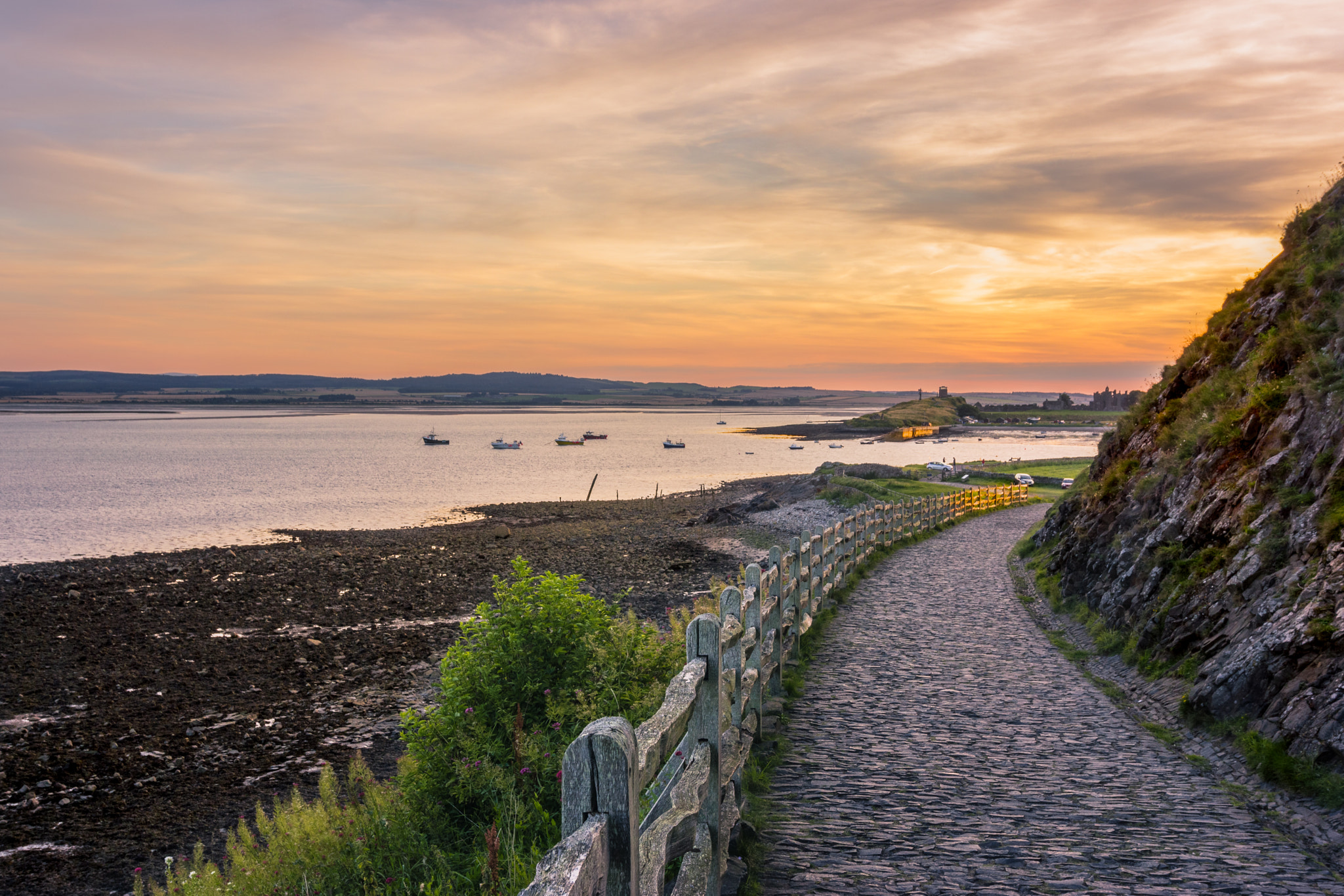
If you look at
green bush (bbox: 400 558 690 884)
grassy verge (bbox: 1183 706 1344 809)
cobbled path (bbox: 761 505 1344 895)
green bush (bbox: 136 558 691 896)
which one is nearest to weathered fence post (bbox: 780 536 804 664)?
cobbled path (bbox: 761 505 1344 895)

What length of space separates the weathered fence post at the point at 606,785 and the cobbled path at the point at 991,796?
9.79 ft

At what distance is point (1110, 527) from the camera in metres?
16.2

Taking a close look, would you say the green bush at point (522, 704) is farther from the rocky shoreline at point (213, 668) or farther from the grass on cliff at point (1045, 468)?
the grass on cliff at point (1045, 468)

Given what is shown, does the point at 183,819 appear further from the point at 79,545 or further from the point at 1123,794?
the point at 79,545

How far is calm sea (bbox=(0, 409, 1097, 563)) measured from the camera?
51188mm

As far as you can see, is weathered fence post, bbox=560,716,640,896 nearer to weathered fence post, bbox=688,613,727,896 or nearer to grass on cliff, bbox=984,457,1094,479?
weathered fence post, bbox=688,613,727,896

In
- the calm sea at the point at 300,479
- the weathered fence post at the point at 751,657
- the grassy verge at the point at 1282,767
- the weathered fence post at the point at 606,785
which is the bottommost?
the calm sea at the point at 300,479

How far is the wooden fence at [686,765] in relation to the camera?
2.96 metres

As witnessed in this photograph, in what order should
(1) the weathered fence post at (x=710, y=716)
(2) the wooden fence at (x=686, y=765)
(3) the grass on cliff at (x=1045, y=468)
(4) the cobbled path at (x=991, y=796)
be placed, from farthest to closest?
1. (3) the grass on cliff at (x=1045, y=468)
2. (4) the cobbled path at (x=991, y=796)
3. (1) the weathered fence post at (x=710, y=716)
4. (2) the wooden fence at (x=686, y=765)

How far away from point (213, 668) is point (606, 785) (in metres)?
20.9

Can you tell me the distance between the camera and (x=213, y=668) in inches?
803

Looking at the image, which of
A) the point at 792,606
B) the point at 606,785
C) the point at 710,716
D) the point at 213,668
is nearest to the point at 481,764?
the point at 710,716

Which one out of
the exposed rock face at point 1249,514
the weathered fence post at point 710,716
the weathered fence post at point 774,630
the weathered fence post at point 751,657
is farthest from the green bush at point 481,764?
the exposed rock face at point 1249,514

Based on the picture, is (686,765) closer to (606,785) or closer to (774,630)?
(606,785)
